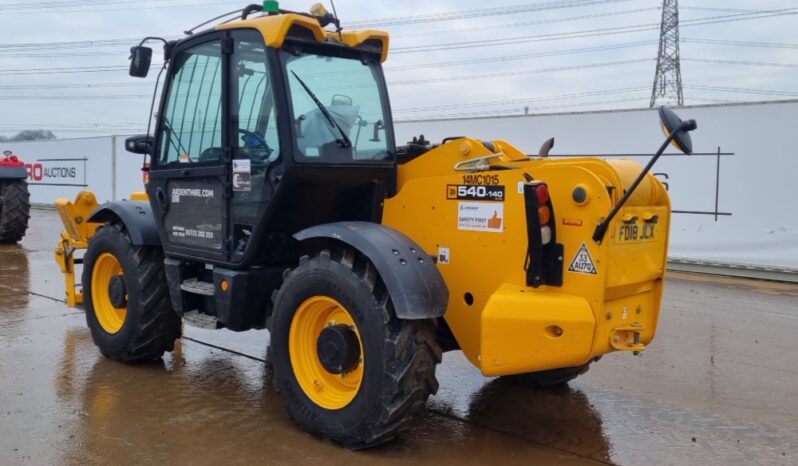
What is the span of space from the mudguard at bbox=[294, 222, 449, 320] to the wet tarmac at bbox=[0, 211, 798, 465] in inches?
34.1

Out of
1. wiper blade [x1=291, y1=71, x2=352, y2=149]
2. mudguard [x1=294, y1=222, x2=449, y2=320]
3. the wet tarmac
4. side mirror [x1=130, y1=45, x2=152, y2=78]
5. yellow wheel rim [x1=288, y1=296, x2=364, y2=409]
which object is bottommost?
the wet tarmac

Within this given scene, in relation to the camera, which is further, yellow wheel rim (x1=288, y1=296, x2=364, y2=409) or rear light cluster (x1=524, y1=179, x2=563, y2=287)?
yellow wheel rim (x1=288, y1=296, x2=364, y2=409)

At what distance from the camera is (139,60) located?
5203 millimetres

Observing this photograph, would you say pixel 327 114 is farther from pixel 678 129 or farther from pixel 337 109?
pixel 678 129

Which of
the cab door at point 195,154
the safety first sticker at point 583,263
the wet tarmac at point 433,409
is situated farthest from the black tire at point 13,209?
the safety first sticker at point 583,263

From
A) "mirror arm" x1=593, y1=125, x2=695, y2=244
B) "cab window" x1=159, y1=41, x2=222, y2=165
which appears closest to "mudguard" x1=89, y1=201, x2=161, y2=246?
"cab window" x1=159, y1=41, x2=222, y2=165

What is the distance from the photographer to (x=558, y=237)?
383 centimetres

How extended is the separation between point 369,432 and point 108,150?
18.9 m

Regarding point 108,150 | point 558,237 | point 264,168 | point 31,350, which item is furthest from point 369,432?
point 108,150

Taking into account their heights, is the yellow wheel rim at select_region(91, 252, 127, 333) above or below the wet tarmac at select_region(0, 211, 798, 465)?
above

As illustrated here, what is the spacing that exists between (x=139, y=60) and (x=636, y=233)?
361 cm

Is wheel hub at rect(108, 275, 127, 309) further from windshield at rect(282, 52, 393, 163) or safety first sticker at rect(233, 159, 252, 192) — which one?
windshield at rect(282, 52, 393, 163)

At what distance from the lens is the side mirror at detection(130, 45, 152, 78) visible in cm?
519

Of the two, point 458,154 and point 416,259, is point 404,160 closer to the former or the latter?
point 458,154
